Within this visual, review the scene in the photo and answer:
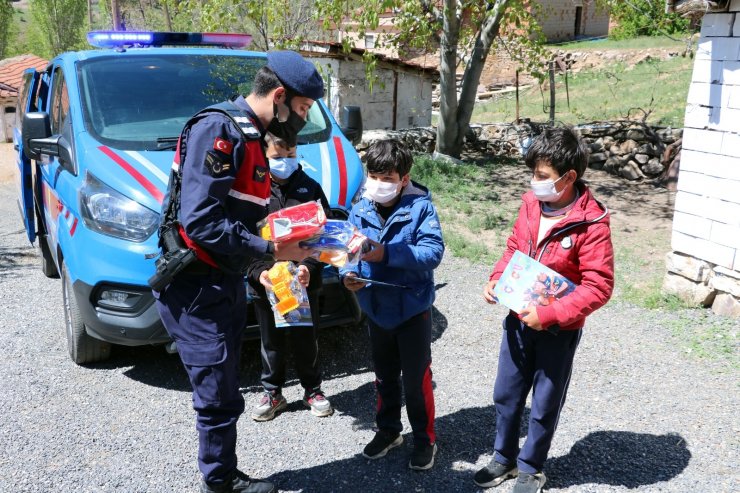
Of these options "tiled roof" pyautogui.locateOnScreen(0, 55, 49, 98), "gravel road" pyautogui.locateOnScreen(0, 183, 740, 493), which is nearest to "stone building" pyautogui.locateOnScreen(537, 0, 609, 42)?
"tiled roof" pyautogui.locateOnScreen(0, 55, 49, 98)

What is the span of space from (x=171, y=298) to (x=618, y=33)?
1424 inches

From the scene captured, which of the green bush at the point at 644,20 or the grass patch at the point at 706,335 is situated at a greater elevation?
the green bush at the point at 644,20

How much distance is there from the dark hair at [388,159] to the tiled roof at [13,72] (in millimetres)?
21754

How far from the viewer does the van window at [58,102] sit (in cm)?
473

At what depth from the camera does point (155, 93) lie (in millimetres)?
4766

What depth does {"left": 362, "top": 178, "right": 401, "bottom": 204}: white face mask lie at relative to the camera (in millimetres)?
3051

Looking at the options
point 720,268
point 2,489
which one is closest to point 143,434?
point 2,489

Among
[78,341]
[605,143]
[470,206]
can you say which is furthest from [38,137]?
[605,143]

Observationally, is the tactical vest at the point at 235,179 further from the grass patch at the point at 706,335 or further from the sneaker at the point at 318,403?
the grass patch at the point at 706,335

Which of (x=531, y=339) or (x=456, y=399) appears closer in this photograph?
(x=531, y=339)

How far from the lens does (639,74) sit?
2431 centimetres

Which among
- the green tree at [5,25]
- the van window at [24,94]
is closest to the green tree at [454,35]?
the van window at [24,94]

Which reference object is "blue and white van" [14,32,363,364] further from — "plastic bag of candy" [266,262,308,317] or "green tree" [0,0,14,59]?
"green tree" [0,0,14,59]

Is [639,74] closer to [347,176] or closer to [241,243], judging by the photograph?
[347,176]
